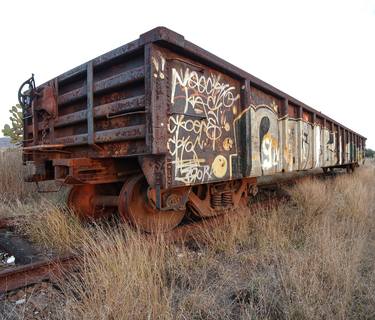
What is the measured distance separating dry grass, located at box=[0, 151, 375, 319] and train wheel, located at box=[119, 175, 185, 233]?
0.43 meters

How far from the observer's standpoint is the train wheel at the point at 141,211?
3.39 meters

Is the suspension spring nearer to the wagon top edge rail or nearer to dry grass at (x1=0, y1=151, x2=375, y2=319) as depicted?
dry grass at (x1=0, y1=151, x2=375, y2=319)

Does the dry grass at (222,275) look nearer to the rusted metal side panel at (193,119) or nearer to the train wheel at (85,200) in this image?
the train wheel at (85,200)

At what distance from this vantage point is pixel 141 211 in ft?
12.1

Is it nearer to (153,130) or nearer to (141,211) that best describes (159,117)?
(153,130)

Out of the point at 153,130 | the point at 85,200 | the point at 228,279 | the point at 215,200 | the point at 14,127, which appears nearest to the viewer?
the point at 228,279

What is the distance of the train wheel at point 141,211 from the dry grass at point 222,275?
1.39 ft

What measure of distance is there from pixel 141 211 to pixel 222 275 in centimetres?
143

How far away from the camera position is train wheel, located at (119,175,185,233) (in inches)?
133

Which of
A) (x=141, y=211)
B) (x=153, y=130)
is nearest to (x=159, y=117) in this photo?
(x=153, y=130)

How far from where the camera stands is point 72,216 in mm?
3920

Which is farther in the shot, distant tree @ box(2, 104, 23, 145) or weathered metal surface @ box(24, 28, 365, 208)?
distant tree @ box(2, 104, 23, 145)

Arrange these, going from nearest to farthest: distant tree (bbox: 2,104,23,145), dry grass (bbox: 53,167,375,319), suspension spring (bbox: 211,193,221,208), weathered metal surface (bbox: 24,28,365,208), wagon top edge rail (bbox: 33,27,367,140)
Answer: dry grass (bbox: 53,167,375,319) < wagon top edge rail (bbox: 33,27,367,140) < weathered metal surface (bbox: 24,28,365,208) < suspension spring (bbox: 211,193,221,208) < distant tree (bbox: 2,104,23,145)

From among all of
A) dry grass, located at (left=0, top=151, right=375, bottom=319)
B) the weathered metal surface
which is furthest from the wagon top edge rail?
dry grass, located at (left=0, top=151, right=375, bottom=319)
